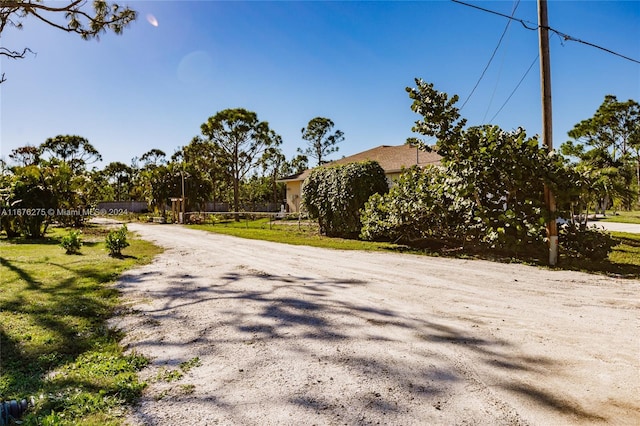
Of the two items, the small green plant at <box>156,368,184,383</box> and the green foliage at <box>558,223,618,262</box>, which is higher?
the green foliage at <box>558,223,618,262</box>

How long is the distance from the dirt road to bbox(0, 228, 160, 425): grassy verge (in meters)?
0.22

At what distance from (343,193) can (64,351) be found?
36.5 ft

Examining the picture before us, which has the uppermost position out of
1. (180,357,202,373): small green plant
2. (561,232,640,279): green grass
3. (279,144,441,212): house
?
(279,144,441,212): house

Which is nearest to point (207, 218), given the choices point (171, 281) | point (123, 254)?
point (123, 254)

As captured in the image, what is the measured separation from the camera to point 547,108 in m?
8.11

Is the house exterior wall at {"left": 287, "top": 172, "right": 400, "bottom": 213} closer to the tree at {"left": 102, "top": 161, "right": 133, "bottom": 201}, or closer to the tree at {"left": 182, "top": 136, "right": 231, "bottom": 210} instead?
the tree at {"left": 182, "top": 136, "right": 231, "bottom": 210}

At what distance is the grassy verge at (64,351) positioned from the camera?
2.48 m

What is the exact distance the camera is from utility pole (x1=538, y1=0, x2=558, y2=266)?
7.96 metres

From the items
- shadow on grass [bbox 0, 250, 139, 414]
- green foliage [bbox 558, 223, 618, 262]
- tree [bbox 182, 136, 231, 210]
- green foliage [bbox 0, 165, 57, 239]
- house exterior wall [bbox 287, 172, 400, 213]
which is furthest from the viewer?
tree [bbox 182, 136, 231, 210]

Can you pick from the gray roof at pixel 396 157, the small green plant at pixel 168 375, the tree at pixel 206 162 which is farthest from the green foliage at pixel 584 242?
the tree at pixel 206 162

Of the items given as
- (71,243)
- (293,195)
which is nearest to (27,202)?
(71,243)

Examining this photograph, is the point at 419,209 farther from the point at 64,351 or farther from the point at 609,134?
the point at 609,134

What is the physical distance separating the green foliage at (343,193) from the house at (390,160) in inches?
174

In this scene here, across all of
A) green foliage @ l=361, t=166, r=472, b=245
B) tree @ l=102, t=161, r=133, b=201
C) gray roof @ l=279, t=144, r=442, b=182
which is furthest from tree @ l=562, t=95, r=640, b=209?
tree @ l=102, t=161, r=133, b=201
